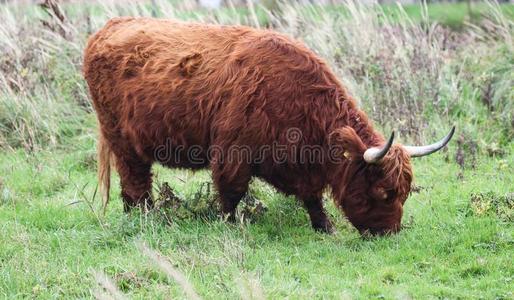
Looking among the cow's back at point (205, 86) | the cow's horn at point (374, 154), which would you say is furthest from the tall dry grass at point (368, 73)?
the cow's horn at point (374, 154)

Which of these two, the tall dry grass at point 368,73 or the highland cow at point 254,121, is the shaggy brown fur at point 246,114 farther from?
the tall dry grass at point 368,73


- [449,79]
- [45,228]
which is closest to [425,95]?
[449,79]

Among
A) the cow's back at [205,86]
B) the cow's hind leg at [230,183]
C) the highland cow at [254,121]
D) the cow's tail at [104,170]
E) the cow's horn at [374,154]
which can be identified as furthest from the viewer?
the cow's tail at [104,170]

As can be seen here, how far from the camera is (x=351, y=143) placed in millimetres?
5652

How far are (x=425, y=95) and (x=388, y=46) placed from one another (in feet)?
2.97

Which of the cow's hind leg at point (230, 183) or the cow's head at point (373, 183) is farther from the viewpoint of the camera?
the cow's hind leg at point (230, 183)

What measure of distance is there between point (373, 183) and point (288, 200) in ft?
3.81

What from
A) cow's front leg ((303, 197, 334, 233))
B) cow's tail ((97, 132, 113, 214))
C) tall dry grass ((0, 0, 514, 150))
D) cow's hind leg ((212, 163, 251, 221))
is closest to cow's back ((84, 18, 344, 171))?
cow's hind leg ((212, 163, 251, 221))

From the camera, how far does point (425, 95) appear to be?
896cm

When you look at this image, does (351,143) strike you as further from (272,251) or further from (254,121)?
(272,251)

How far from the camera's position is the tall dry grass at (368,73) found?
8.67m

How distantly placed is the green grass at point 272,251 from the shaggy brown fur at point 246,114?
318 mm

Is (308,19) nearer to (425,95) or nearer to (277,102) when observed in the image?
(425,95)

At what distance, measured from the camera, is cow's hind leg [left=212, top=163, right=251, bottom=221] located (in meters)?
5.96
